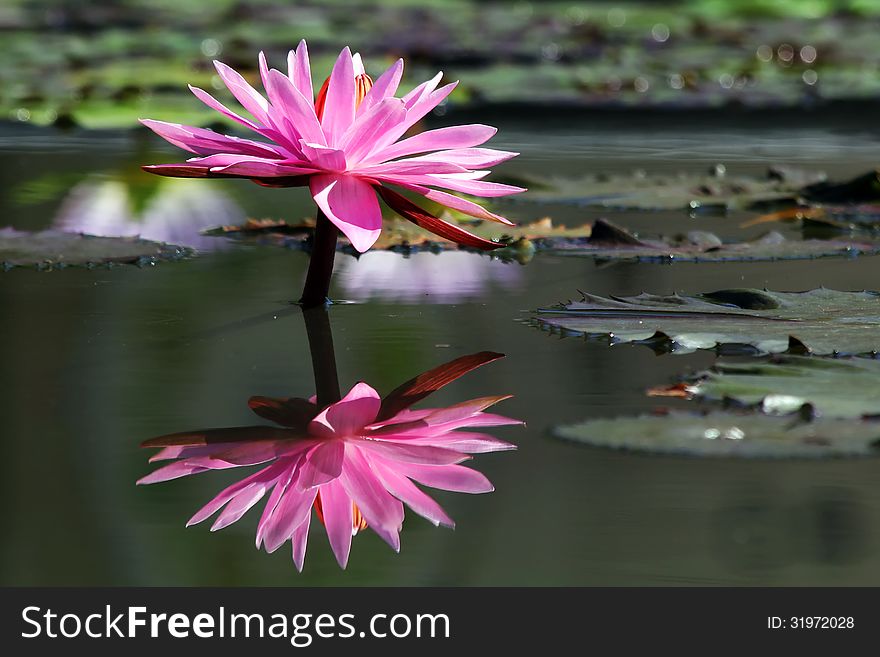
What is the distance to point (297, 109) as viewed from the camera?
6.48 feet

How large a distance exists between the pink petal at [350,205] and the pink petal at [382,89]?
12cm

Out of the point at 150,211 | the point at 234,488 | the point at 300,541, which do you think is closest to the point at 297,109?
the point at 234,488

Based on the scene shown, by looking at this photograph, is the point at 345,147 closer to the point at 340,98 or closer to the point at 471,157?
the point at 340,98

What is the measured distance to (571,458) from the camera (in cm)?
145

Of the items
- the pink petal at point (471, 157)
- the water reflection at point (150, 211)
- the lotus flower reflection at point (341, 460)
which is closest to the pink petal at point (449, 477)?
the lotus flower reflection at point (341, 460)

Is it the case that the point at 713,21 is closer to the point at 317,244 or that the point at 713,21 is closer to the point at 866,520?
the point at 317,244

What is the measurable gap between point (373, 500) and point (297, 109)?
853mm

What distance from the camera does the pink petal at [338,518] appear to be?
3.99 feet

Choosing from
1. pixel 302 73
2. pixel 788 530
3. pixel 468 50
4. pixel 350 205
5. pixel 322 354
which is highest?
pixel 468 50

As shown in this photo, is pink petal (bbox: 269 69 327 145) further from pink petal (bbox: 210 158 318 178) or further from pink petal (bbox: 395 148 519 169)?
pink petal (bbox: 395 148 519 169)

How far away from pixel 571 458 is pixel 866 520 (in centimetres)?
32

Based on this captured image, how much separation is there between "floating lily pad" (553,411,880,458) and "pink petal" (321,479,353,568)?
0.31m

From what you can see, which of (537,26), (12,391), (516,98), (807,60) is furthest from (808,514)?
(537,26)

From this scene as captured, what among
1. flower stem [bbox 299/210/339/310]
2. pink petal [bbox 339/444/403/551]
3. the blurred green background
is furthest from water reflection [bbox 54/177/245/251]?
pink petal [bbox 339/444/403/551]
